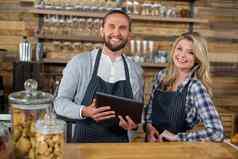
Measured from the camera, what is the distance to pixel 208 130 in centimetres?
175

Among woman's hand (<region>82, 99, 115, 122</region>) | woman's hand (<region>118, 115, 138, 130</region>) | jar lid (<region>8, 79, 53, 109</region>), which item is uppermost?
jar lid (<region>8, 79, 53, 109</region>)

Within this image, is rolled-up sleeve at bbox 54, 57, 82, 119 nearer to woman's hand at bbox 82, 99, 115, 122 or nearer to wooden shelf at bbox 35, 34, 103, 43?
woman's hand at bbox 82, 99, 115, 122

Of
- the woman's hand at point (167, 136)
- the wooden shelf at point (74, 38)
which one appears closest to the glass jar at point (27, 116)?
the woman's hand at point (167, 136)

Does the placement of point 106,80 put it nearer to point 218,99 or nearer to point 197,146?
point 197,146

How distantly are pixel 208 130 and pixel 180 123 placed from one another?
0.22m

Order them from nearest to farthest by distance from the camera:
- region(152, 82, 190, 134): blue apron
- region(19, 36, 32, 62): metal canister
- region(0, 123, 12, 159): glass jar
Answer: region(0, 123, 12, 159): glass jar, region(152, 82, 190, 134): blue apron, region(19, 36, 32, 62): metal canister

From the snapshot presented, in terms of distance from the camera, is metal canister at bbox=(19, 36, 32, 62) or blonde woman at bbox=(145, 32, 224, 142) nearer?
blonde woman at bbox=(145, 32, 224, 142)

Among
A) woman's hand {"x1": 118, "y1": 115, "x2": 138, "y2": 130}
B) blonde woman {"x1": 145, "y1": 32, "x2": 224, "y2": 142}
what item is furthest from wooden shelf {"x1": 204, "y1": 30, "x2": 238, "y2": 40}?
woman's hand {"x1": 118, "y1": 115, "x2": 138, "y2": 130}

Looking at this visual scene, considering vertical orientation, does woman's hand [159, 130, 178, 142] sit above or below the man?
below

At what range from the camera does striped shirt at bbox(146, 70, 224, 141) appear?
174 centimetres

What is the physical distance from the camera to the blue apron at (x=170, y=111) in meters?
1.93

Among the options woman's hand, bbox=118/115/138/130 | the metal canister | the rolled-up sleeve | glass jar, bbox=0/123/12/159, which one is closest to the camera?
glass jar, bbox=0/123/12/159

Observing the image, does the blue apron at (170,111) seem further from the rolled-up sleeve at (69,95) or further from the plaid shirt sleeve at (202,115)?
the rolled-up sleeve at (69,95)

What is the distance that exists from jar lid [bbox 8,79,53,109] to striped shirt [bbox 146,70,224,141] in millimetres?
878
